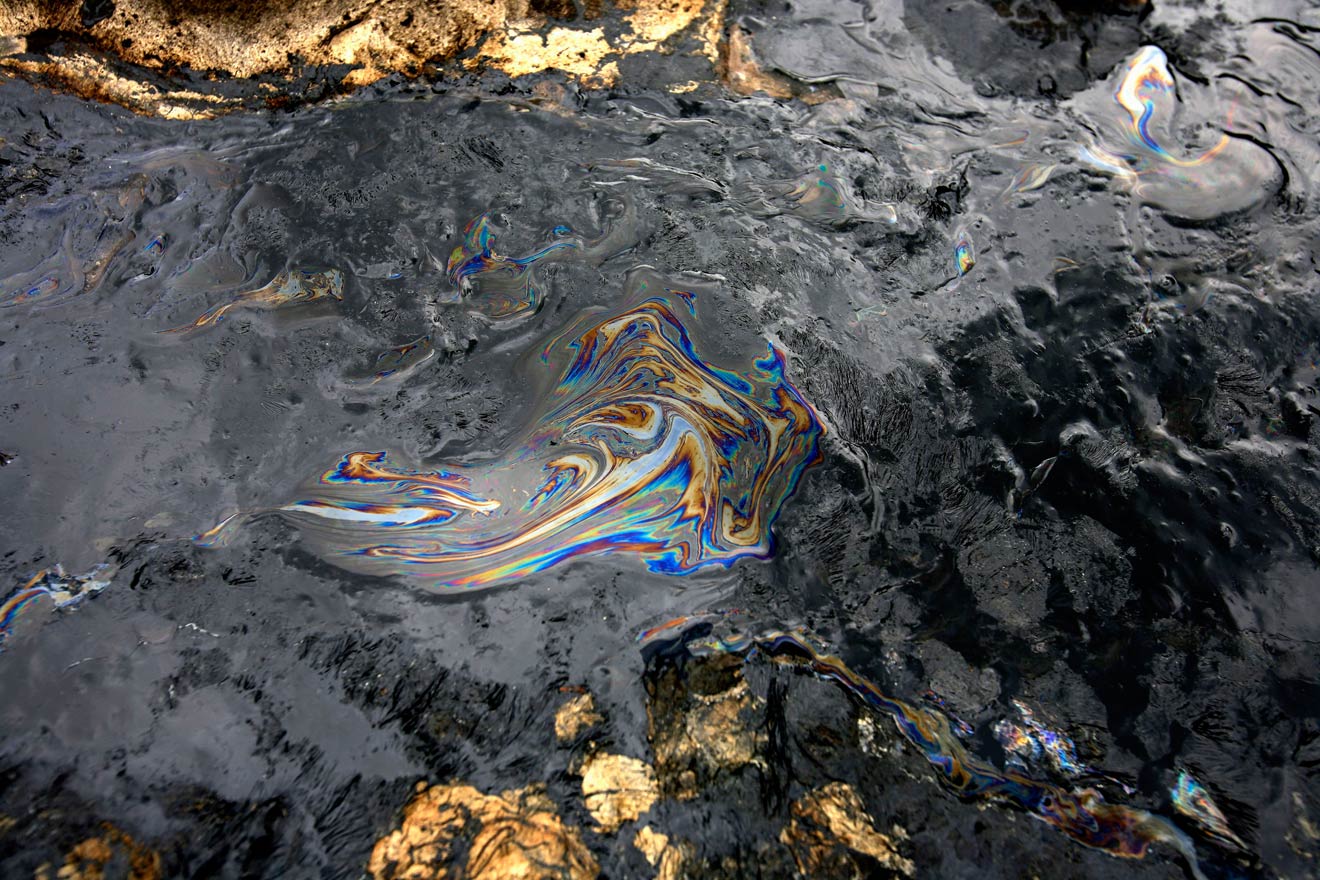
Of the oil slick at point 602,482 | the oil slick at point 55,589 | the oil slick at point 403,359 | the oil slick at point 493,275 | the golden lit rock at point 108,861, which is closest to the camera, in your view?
the golden lit rock at point 108,861

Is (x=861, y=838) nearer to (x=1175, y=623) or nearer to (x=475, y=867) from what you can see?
(x=475, y=867)

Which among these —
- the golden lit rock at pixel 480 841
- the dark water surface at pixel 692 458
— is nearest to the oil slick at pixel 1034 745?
the dark water surface at pixel 692 458

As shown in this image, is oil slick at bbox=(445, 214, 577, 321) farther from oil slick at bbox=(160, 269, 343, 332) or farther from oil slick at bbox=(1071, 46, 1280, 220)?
oil slick at bbox=(1071, 46, 1280, 220)

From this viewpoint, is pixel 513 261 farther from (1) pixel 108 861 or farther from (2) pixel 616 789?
(1) pixel 108 861

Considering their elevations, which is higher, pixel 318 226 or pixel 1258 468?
pixel 318 226

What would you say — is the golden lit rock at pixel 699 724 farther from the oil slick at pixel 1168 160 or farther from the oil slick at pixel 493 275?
the oil slick at pixel 1168 160

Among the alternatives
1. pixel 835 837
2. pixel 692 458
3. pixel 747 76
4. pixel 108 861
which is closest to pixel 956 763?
pixel 835 837

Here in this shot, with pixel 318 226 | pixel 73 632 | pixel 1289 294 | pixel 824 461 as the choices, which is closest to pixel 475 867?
pixel 73 632
